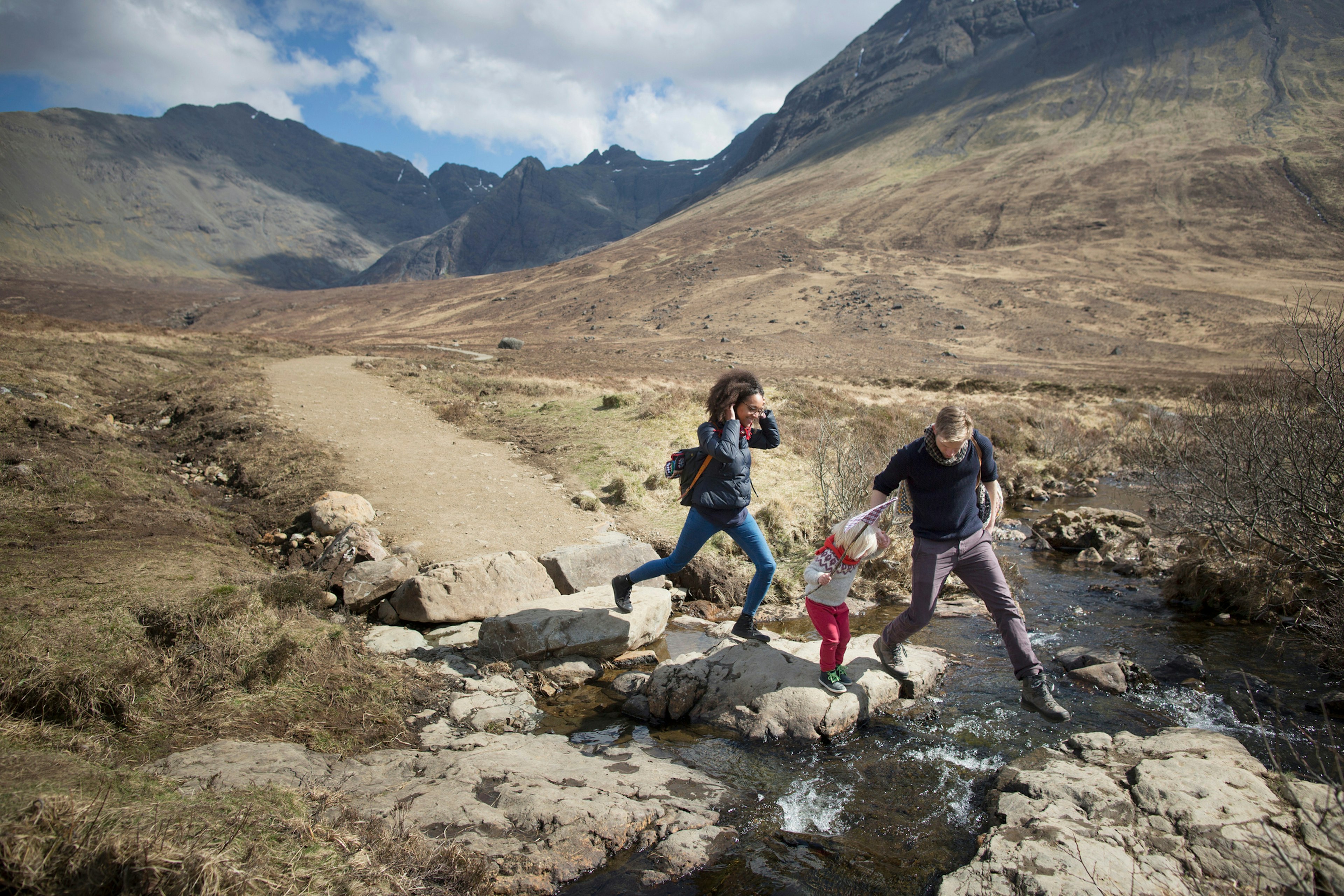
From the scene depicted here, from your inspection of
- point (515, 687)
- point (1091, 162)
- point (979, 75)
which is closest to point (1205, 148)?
point (1091, 162)

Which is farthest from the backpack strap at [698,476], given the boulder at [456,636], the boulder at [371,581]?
the boulder at [371,581]

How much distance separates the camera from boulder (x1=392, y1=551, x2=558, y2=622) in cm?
613

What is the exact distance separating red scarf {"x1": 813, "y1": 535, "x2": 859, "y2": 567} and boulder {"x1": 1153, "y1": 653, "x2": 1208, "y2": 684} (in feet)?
11.5

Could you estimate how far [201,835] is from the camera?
232 cm

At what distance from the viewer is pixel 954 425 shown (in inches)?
165

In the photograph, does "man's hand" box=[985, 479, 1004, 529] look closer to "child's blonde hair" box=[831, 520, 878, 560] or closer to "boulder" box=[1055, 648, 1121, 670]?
"child's blonde hair" box=[831, 520, 878, 560]

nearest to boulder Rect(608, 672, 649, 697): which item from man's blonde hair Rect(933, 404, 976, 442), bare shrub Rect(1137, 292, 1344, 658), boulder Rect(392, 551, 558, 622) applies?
boulder Rect(392, 551, 558, 622)

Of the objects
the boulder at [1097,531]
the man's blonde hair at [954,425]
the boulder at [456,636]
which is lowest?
the boulder at [1097,531]

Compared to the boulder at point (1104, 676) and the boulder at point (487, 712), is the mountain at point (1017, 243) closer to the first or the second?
the boulder at point (1104, 676)

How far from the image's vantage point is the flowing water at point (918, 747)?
11.2 ft

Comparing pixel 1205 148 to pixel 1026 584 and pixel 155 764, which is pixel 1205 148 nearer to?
pixel 1026 584

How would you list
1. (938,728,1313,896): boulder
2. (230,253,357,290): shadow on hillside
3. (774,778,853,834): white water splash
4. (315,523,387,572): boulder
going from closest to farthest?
(938,728,1313,896): boulder < (774,778,853,834): white water splash < (315,523,387,572): boulder < (230,253,357,290): shadow on hillside

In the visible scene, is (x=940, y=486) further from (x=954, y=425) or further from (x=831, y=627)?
(x=831, y=627)

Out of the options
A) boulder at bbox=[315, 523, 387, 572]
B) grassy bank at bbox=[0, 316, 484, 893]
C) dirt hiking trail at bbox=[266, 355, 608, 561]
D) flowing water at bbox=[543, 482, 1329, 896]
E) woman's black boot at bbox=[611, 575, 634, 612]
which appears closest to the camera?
grassy bank at bbox=[0, 316, 484, 893]
